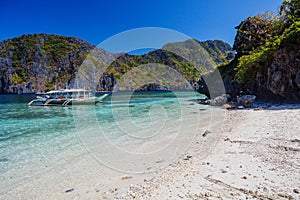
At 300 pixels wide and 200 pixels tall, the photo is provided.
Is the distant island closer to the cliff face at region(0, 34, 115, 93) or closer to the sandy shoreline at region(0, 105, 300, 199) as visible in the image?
the cliff face at region(0, 34, 115, 93)

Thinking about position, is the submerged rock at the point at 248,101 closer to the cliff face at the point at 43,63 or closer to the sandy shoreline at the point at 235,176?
the sandy shoreline at the point at 235,176

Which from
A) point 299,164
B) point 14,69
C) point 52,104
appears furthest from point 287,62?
point 14,69

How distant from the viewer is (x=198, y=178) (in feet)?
12.7

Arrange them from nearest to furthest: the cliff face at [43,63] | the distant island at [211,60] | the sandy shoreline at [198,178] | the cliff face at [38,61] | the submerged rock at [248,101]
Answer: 1. the sandy shoreline at [198,178]
2. the distant island at [211,60]
3. the submerged rock at [248,101]
4. the cliff face at [43,63]
5. the cliff face at [38,61]

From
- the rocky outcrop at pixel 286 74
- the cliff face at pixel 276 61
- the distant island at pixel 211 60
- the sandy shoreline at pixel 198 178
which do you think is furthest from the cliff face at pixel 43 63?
the sandy shoreline at pixel 198 178

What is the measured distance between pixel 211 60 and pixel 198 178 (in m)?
46.6

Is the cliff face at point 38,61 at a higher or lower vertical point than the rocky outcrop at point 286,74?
higher

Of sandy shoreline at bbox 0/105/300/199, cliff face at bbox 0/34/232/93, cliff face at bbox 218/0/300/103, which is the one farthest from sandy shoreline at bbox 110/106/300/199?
cliff face at bbox 0/34/232/93

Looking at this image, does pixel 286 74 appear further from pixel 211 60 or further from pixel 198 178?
pixel 211 60

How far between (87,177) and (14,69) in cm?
16476

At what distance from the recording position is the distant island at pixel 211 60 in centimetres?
1644

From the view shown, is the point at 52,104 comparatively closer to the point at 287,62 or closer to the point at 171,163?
the point at 171,163

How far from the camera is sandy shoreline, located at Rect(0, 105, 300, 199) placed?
326cm

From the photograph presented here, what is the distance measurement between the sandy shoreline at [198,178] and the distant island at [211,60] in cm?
1008
